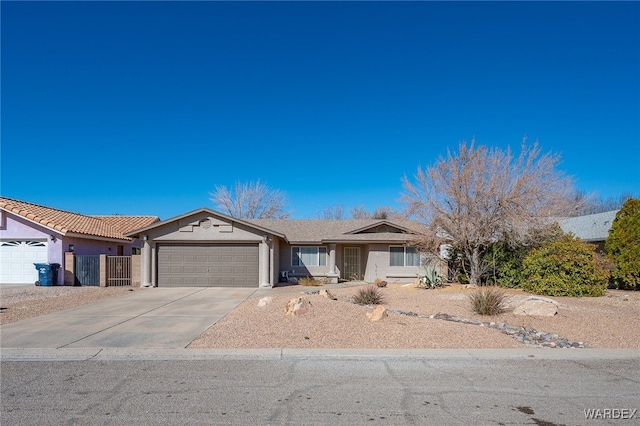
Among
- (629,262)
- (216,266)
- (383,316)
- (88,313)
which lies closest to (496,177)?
(629,262)

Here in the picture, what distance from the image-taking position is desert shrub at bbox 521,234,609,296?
16.2m

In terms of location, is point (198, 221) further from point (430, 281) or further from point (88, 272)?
point (430, 281)

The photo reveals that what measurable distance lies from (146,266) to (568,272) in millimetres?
17708

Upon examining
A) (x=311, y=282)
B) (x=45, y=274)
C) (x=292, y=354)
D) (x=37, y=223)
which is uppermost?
(x=37, y=223)

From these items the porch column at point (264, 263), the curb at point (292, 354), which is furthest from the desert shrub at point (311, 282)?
the curb at point (292, 354)

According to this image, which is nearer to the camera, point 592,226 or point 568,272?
point 568,272

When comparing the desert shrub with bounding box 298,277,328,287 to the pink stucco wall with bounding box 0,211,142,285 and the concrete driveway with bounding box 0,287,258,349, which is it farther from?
the pink stucco wall with bounding box 0,211,142,285

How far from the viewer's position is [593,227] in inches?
1168

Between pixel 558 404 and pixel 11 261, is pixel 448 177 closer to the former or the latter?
pixel 558 404

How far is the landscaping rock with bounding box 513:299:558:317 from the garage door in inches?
499

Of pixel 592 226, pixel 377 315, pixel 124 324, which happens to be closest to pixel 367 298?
pixel 377 315

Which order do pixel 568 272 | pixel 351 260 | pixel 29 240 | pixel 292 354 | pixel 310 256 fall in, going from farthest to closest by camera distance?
pixel 351 260, pixel 310 256, pixel 29 240, pixel 568 272, pixel 292 354

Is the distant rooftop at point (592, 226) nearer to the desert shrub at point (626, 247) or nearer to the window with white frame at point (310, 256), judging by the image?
the desert shrub at point (626, 247)

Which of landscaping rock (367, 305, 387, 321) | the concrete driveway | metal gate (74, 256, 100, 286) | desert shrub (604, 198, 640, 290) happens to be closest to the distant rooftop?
desert shrub (604, 198, 640, 290)
